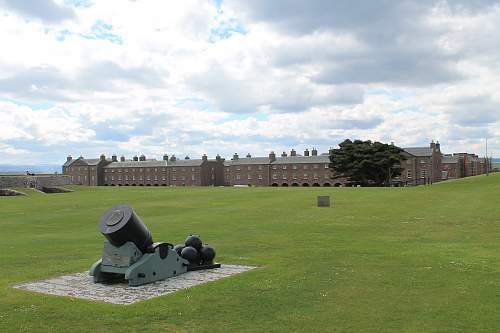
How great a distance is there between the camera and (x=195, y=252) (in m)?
14.0

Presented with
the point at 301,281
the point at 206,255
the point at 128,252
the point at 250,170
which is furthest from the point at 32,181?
the point at 301,281

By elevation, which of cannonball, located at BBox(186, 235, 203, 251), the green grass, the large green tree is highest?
the large green tree

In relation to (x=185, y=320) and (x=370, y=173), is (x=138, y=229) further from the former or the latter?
(x=370, y=173)

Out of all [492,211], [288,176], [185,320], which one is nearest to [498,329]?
[185,320]

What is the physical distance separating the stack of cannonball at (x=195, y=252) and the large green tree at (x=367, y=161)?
255ft

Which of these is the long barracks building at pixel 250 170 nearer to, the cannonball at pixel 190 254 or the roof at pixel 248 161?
→ the roof at pixel 248 161

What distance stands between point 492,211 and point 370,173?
198 feet

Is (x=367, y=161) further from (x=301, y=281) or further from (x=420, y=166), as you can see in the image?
(x=301, y=281)

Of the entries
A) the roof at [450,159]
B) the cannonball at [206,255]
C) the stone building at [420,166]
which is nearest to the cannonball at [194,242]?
the cannonball at [206,255]

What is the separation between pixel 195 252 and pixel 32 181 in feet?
246

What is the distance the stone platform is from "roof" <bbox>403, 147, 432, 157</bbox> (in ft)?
388

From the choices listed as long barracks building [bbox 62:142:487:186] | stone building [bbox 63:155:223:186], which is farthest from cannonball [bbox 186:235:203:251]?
stone building [bbox 63:155:223:186]

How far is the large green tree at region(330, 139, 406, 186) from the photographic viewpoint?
89.8 meters

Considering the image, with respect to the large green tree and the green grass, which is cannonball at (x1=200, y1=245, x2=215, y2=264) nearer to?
the green grass
